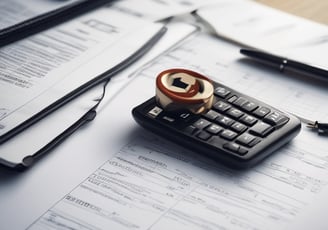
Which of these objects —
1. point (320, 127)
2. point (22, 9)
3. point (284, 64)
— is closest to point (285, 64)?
point (284, 64)

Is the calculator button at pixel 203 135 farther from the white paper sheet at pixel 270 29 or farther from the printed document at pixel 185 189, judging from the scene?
the white paper sheet at pixel 270 29

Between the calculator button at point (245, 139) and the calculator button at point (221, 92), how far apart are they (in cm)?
6

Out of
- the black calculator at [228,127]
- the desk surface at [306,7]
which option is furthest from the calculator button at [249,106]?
the desk surface at [306,7]

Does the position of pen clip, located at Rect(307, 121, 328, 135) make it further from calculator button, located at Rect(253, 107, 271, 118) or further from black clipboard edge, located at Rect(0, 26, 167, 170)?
black clipboard edge, located at Rect(0, 26, 167, 170)

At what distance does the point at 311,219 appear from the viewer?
428mm

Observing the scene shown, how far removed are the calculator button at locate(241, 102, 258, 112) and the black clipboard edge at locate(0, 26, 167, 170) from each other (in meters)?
0.14

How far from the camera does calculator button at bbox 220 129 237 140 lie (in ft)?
1.56

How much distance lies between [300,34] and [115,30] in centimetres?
22

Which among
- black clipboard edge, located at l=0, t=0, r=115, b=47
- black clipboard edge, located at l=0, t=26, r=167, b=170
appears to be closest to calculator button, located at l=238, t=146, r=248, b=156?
black clipboard edge, located at l=0, t=26, r=167, b=170

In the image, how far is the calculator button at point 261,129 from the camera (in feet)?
1.58

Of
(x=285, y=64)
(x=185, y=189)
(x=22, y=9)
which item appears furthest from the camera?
(x=22, y=9)

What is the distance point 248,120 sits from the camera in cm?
49

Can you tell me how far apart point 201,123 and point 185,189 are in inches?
2.6

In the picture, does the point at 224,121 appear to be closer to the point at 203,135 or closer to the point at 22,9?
the point at 203,135
